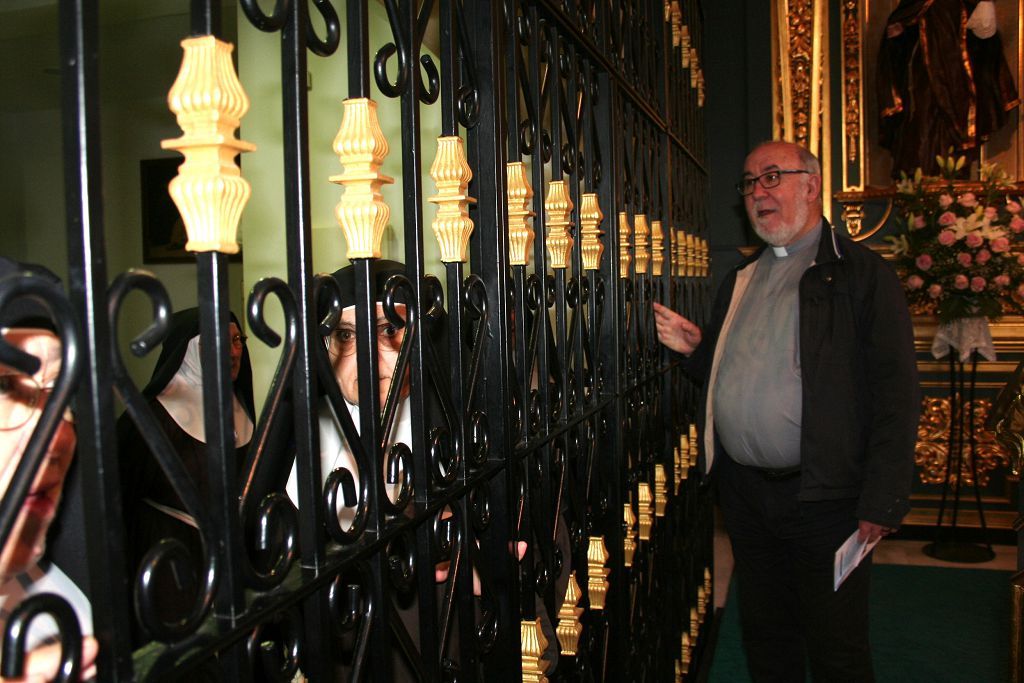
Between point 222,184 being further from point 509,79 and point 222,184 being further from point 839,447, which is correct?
point 839,447

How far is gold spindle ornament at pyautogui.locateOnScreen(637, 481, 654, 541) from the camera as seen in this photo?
2.37 m

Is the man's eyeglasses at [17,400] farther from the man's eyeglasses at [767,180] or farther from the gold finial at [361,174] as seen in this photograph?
Answer: the man's eyeglasses at [767,180]

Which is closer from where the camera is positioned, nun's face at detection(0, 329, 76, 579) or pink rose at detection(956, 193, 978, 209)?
nun's face at detection(0, 329, 76, 579)

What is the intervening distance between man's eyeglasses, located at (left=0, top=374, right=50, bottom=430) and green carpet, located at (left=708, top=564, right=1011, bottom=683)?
312 centimetres

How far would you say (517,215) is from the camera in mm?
1338

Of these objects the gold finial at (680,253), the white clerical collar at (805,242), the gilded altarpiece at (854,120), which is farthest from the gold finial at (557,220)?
the gilded altarpiece at (854,120)

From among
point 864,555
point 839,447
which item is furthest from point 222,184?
point 864,555

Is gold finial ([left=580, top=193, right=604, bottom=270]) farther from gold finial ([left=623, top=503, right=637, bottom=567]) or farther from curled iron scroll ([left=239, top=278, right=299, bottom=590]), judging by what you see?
curled iron scroll ([left=239, top=278, right=299, bottom=590])

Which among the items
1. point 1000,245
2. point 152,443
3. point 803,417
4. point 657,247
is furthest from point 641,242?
point 1000,245

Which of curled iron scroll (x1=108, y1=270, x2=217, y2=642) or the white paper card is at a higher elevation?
curled iron scroll (x1=108, y1=270, x2=217, y2=642)

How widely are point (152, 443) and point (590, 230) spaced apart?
4.48ft

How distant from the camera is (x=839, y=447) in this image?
241 cm

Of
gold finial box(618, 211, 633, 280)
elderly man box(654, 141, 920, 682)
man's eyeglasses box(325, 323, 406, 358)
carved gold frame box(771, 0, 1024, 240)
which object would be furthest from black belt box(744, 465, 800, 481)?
carved gold frame box(771, 0, 1024, 240)

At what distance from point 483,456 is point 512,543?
7.8 inches
